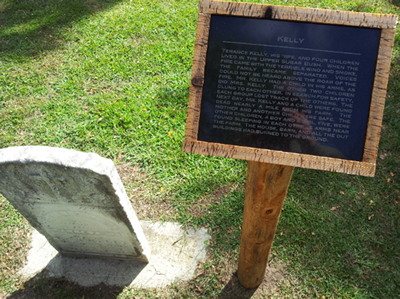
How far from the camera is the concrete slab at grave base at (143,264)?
2.91 meters

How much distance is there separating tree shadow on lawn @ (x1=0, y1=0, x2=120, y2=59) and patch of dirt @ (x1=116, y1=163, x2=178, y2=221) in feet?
11.6

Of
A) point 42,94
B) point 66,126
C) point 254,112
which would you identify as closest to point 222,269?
point 254,112

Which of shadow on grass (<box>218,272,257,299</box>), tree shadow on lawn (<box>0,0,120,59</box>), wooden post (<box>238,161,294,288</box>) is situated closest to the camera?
wooden post (<box>238,161,294,288</box>)

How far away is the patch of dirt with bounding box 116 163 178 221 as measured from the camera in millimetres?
3354

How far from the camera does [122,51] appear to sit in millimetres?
5414

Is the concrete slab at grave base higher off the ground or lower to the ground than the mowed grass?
lower

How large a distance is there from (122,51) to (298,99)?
4.60m

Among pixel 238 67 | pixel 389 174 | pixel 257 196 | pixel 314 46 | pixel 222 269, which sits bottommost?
pixel 222 269

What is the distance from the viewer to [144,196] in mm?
3506

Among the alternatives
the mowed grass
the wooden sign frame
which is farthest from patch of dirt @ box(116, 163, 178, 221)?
the wooden sign frame

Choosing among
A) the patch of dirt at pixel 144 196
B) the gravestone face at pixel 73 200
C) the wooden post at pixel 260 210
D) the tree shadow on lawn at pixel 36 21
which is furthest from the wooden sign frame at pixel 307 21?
the tree shadow on lawn at pixel 36 21

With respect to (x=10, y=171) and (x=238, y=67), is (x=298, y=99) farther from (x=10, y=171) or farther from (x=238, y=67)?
(x=10, y=171)

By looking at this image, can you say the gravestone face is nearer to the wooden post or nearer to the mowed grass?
the mowed grass

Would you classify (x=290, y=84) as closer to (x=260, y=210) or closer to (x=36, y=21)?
(x=260, y=210)
